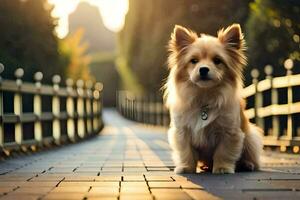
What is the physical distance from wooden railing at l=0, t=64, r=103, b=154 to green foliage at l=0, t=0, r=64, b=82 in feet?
2.18

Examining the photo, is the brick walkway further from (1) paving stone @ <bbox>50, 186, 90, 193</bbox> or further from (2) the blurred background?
(2) the blurred background

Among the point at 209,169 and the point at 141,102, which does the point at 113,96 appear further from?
the point at 209,169

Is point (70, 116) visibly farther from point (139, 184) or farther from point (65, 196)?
point (65, 196)

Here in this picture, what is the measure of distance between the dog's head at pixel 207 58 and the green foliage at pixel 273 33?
5562 millimetres

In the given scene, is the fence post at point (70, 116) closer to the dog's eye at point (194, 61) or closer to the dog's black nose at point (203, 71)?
the dog's eye at point (194, 61)

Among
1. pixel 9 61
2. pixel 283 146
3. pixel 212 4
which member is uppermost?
pixel 212 4

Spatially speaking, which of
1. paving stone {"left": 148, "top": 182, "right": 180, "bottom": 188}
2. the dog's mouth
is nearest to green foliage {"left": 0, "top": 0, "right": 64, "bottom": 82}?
the dog's mouth

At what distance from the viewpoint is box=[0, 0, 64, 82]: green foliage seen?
12.9m

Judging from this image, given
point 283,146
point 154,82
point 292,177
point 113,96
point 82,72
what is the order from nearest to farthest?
point 292,177
point 283,146
point 82,72
point 154,82
point 113,96

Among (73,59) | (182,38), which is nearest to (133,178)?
(182,38)

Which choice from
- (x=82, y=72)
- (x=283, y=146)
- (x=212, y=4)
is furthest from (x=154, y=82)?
(x=283, y=146)

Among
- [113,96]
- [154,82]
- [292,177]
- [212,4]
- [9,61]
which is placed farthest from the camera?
[113,96]

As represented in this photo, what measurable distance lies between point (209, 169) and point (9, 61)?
7.31 m

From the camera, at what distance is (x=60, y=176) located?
571cm
